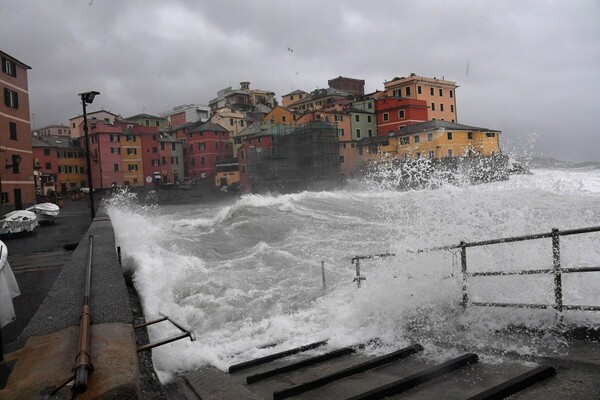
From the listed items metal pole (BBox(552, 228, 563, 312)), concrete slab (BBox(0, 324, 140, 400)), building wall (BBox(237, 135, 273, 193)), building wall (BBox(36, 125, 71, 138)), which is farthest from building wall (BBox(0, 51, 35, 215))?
building wall (BBox(36, 125, 71, 138))

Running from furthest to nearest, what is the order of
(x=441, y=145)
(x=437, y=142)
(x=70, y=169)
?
(x=70, y=169)
(x=437, y=142)
(x=441, y=145)

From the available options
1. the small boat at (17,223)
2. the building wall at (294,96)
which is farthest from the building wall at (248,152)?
the small boat at (17,223)

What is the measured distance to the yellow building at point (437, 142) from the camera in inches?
2219

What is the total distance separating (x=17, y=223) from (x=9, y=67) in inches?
810

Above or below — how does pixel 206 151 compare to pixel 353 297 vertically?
above

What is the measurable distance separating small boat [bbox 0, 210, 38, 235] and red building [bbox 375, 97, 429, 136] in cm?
5506

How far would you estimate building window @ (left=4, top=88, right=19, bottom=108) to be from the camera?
34094mm

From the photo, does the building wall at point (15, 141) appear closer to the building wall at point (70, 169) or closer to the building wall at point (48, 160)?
the building wall at point (48, 160)

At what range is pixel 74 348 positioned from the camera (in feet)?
12.0

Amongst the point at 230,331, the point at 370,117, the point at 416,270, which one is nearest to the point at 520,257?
the point at 416,270

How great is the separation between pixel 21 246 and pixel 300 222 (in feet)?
51.3

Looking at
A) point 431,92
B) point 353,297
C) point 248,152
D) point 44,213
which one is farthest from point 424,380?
point 431,92

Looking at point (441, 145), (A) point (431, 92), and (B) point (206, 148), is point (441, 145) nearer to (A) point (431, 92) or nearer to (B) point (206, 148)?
(A) point (431, 92)

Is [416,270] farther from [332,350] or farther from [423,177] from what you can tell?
[423,177]
